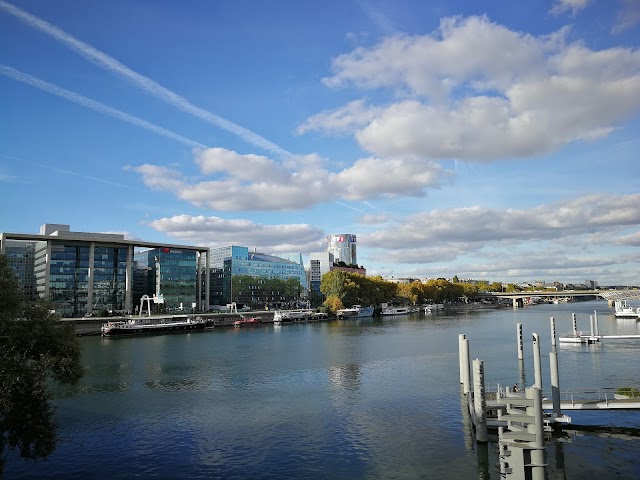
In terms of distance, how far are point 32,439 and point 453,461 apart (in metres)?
25.4

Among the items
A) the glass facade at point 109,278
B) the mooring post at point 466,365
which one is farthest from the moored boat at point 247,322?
the mooring post at point 466,365

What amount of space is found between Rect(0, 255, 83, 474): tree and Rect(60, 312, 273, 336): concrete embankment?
91744mm

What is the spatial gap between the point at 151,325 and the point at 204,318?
26515mm

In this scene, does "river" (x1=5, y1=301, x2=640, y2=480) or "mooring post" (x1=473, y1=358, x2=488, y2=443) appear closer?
"river" (x1=5, y1=301, x2=640, y2=480)

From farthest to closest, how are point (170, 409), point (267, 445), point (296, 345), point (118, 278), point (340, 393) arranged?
point (118, 278) < point (296, 345) < point (340, 393) < point (170, 409) < point (267, 445)

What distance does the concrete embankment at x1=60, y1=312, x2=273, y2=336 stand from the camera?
5369 inches

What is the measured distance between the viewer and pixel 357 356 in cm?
7956

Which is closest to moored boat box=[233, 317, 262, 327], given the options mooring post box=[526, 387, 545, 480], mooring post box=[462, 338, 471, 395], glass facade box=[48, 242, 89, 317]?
glass facade box=[48, 242, 89, 317]

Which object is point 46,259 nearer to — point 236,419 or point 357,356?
point 357,356

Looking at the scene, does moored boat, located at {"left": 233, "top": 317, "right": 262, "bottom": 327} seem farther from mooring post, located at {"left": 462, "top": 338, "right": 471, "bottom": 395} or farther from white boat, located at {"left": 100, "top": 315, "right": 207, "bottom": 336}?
mooring post, located at {"left": 462, "top": 338, "right": 471, "bottom": 395}

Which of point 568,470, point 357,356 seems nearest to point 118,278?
point 357,356

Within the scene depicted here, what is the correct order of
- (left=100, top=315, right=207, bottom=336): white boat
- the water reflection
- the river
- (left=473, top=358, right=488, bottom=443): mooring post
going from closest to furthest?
the river, (left=473, top=358, right=488, bottom=443): mooring post, the water reflection, (left=100, top=315, right=207, bottom=336): white boat

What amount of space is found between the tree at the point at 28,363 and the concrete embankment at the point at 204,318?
301 feet

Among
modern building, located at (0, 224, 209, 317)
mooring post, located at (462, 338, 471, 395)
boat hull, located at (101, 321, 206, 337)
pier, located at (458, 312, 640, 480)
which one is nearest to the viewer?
pier, located at (458, 312, 640, 480)
